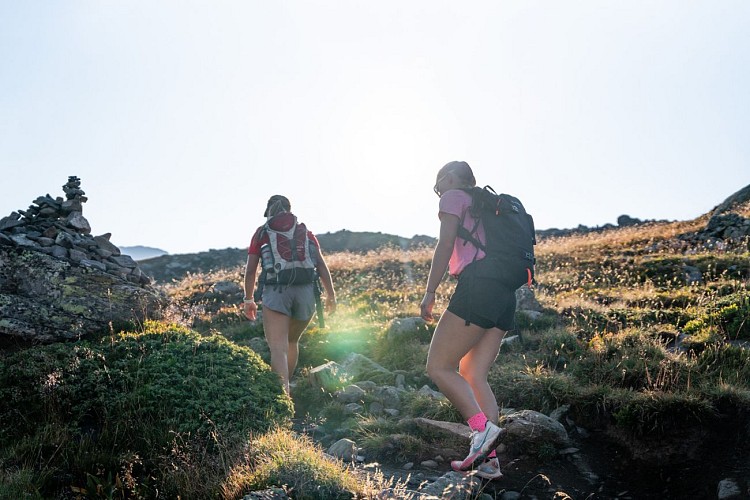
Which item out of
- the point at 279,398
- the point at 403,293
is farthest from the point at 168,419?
the point at 403,293

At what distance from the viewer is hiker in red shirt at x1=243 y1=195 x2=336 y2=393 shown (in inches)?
267

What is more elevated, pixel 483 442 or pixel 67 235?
pixel 67 235

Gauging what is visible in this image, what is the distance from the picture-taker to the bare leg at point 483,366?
5.17 meters

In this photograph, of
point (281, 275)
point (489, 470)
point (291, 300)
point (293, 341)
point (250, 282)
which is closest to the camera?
point (489, 470)

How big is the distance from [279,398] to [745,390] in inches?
182

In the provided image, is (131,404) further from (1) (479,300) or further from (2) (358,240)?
(2) (358,240)

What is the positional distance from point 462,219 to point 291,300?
2650mm

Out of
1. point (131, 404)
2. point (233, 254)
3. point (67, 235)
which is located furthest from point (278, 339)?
point (233, 254)

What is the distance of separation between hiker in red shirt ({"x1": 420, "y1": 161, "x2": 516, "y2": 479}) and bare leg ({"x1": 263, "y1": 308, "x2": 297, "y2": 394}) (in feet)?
7.80

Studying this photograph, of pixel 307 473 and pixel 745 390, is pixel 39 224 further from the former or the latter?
pixel 745 390

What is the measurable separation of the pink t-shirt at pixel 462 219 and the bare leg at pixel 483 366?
663mm

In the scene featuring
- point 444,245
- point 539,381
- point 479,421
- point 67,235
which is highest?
point 67,235

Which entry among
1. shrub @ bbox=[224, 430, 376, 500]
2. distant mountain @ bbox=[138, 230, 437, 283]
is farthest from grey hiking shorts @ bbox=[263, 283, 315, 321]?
distant mountain @ bbox=[138, 230, 437, 283]

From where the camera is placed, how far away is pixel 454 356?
4930 mm
